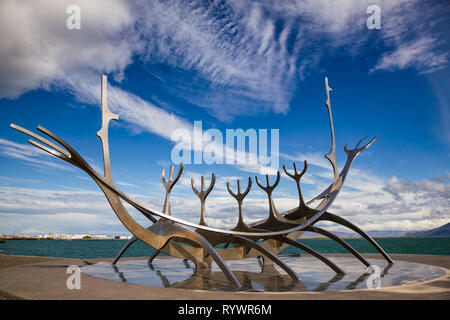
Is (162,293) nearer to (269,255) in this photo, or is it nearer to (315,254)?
(269,255)

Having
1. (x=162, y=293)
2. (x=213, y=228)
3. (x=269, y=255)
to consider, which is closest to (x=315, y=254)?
(x=269, y=255)

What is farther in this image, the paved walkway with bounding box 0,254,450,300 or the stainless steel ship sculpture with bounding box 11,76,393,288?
the stainless steel ship sculpture with bounding box 11,76,393,288

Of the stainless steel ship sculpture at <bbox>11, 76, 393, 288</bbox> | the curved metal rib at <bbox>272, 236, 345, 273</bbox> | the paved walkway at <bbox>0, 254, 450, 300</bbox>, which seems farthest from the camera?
the curved metal rib at <bbox>272, 236, 345, 273</bbox>

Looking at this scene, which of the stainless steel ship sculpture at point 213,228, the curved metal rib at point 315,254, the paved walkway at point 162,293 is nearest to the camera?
the paved walkway at point 162,293

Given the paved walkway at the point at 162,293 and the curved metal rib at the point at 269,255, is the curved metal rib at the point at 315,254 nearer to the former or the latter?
the curved metal rib at the point at 269,255

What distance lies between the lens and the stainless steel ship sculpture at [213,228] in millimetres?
11320

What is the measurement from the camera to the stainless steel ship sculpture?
1132 centimetres

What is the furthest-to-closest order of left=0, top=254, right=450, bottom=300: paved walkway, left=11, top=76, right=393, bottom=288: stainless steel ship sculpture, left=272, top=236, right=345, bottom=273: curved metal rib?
left=272, top=236, right=345, bottom=273: curved metal rib
left=11, top=76, right=393, bottom=288: stainless steel ship sculpture
left=0, top=254, right=450, bottom=300: paved walkway

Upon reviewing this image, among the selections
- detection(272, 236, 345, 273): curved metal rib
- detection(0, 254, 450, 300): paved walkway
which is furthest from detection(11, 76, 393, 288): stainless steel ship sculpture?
detection(0, 254, 450, 300): paved walkway

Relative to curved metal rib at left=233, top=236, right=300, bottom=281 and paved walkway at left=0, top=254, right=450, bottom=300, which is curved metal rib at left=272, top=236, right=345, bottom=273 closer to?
curved metal rib at left=233, top=236, right=300, bottom=281

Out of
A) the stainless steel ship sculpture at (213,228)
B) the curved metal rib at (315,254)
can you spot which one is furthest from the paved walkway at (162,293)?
the curved metal rib at (315,254)

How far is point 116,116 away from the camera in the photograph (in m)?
13.0

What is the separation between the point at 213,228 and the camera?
12.3 meters

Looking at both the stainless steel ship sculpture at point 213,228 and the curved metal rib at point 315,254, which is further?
the curved metal rib at point 315,254
